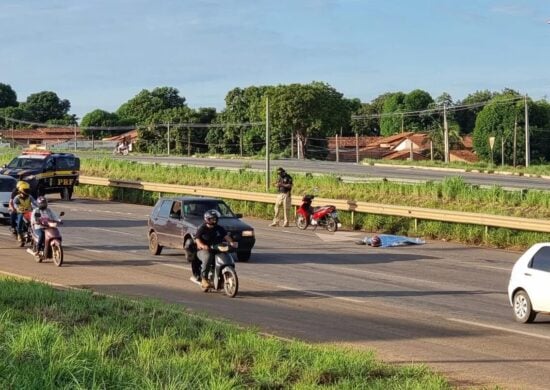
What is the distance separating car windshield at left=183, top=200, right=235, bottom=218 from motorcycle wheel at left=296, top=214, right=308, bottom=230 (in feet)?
26.6

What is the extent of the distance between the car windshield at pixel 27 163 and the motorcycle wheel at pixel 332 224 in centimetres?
1488

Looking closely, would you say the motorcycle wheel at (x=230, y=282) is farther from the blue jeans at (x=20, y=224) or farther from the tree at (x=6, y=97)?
the tree at (x=6, y=97)

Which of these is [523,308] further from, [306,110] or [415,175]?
[306,110]

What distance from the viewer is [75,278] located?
1872cm

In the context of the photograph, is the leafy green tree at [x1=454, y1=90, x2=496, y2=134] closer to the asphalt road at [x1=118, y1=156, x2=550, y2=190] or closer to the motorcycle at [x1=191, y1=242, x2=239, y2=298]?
the asphalt road at [x1=118, y1=156, x2=550, y2=190]

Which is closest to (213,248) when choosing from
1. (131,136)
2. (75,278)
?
(75,278)

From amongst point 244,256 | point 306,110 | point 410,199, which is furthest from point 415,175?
point 306,110

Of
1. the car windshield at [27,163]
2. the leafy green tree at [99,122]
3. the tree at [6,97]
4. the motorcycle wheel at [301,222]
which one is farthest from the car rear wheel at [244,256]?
the tree at [6,97]

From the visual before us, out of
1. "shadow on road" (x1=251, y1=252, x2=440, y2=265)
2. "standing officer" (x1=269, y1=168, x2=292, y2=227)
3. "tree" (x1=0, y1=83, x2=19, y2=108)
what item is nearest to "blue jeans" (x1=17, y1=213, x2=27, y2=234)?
"shadow on road" (x1=251, y1=252, x2=440, y2=265)

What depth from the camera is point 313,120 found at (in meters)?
96.9

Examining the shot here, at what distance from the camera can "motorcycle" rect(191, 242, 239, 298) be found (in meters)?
16.7

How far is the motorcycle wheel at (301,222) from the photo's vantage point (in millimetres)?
30891

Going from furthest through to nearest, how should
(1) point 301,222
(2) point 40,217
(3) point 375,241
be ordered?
(1) point 301,222 < (3) point 375,241 < (2) point 40,217

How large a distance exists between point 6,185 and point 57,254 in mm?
10376
